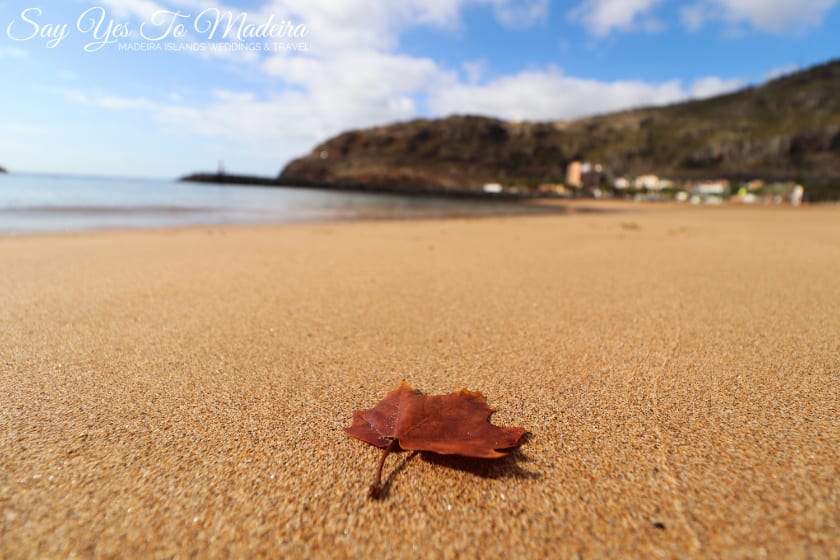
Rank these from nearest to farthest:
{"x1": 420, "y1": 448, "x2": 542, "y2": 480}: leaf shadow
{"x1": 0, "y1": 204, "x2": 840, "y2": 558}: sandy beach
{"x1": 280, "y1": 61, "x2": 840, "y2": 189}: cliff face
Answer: {"x1": 0, "y1": 204, "x2": 840, "y2": 558}: sandy beach
{"x1": 420, "y1": 448, "x2": 542, "y2": 480}: leaf shadow
{"x1": 280, "y1": 61, "x2": 840, "y2": 189}: cliff face

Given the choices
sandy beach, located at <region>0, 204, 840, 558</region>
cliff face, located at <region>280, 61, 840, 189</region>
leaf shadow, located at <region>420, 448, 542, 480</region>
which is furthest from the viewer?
cliff face, located at <region>280, 61, 840, 189</region>

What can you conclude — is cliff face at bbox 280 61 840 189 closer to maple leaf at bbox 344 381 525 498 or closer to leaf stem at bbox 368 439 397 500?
maple leaf at bbox 344 381 525 498

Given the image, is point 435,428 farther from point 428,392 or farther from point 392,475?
point 428,392

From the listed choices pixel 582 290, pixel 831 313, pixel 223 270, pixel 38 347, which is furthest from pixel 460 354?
pixel 223 270

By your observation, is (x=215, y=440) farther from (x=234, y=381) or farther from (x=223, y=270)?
(x=223, y=270)

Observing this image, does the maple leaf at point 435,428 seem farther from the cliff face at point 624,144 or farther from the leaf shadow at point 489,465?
the cliff face at point 624,144

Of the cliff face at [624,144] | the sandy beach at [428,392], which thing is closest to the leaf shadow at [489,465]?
the sandy beach at [428,392]

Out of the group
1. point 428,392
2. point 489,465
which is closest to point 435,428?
point 489,465

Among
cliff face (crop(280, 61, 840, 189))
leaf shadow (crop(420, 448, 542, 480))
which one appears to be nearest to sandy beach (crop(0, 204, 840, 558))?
leaf shadow (crop(420, 448, 542, 480))
